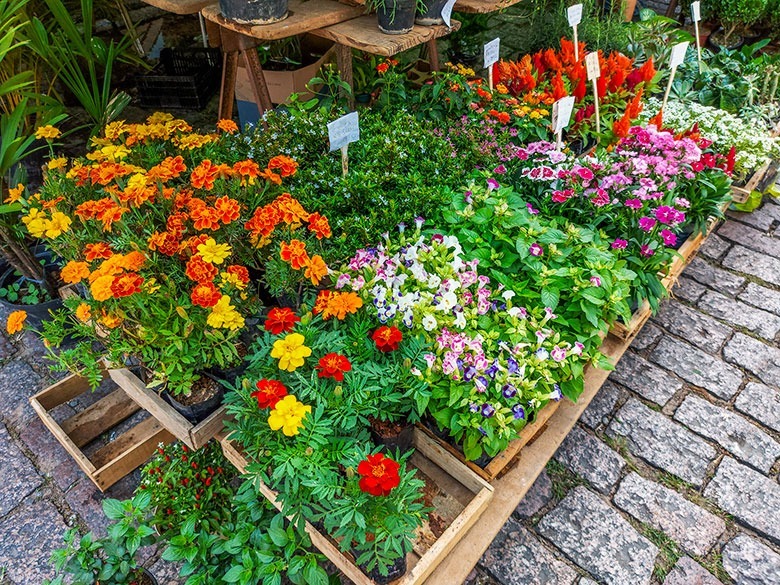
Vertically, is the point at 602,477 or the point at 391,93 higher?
the point at 391,93

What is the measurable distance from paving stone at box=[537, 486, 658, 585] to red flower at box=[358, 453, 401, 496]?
1.03 meters

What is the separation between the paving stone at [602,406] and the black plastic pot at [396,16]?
1786 millimetres

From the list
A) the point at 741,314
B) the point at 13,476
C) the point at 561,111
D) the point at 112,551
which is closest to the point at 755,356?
the point at 741,314

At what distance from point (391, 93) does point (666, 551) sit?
2.25 meters

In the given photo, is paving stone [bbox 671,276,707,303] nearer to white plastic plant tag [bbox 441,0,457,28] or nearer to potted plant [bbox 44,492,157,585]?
white plastic plant tag [bbox 441,0,457,28]

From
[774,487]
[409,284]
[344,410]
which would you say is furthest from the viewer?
[774,487]

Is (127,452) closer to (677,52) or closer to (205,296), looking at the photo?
(205,296)

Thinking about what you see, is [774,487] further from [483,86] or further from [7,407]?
[7,407]

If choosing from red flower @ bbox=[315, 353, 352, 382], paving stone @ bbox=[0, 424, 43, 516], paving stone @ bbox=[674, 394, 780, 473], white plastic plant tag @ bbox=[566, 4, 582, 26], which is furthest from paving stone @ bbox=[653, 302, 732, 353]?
paving stone @ bbox=[0, 424, 43, 516]

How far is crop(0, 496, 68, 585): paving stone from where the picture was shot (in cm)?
179

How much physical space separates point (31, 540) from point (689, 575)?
234cm

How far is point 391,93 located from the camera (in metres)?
2.55

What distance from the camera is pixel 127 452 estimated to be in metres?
1.99

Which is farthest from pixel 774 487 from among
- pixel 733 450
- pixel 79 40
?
pixel 79 40
